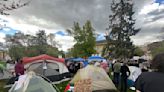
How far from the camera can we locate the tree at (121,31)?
198ft

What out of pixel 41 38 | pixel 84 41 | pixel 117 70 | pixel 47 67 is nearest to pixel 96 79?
pixel 117 70

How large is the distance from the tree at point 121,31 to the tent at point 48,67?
3679 cm

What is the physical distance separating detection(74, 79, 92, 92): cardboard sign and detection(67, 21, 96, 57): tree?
6474 cm

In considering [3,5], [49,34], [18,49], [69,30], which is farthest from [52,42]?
[3,5]

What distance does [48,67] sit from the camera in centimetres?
2228

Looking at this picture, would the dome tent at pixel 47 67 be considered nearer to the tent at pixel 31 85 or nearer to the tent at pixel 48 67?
the tent at pixel 48 67

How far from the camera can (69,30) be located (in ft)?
258

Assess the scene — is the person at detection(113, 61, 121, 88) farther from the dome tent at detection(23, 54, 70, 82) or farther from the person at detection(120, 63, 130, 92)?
the dome tent at detection(23, 54, 70, 82)

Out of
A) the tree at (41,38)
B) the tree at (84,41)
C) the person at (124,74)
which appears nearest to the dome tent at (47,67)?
the person at (124,74)

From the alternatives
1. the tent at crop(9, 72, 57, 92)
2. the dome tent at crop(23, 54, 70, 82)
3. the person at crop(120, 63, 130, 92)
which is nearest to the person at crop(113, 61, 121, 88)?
the person at crop(120, 63, 130, 92)

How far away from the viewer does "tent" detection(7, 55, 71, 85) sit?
2131cm

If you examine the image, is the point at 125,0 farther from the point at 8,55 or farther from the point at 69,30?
the point at 8,55

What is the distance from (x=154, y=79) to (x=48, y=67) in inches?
711

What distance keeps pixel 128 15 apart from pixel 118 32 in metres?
5.52
